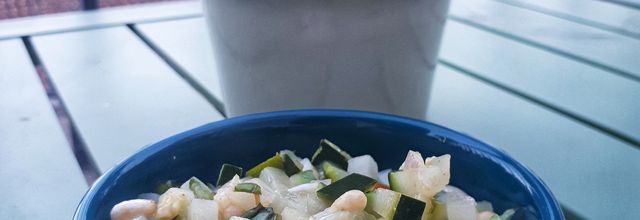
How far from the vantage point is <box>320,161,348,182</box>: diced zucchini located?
0.39m

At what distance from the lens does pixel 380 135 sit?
0.44 metres

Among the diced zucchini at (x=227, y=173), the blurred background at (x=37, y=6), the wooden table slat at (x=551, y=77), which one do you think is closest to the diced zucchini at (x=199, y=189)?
the diced zucchini at (x=227, y=173)

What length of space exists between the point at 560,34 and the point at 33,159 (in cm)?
63

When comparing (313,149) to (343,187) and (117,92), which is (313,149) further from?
(117,92)

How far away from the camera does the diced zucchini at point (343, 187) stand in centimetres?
36

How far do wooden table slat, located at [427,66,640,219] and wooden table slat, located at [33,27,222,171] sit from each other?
0.75 ft

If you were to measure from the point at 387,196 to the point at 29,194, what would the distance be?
0.28 meters

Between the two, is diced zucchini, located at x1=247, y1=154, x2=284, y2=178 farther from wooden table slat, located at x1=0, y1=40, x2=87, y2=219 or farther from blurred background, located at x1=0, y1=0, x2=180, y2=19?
blurred background, located at x1=0, y1=0, x2=180, y2=19

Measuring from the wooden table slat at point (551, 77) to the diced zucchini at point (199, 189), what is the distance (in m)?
0.36

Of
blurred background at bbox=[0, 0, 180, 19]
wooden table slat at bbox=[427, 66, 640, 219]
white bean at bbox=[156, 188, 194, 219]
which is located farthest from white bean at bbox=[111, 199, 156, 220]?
blurred background at bbox=[0, 0, 180, 19]

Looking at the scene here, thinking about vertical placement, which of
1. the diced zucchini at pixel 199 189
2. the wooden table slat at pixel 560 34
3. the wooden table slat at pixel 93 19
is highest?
the wooden table slat at pixel 93 19

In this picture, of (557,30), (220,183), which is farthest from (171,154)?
(557,30)

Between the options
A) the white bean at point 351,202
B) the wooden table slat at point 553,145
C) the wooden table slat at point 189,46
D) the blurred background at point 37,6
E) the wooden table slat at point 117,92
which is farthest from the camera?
the blurred background at point 37,6

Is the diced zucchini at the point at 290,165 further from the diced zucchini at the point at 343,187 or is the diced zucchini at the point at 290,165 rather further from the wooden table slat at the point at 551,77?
the wooden table slat at the point at 551,77
